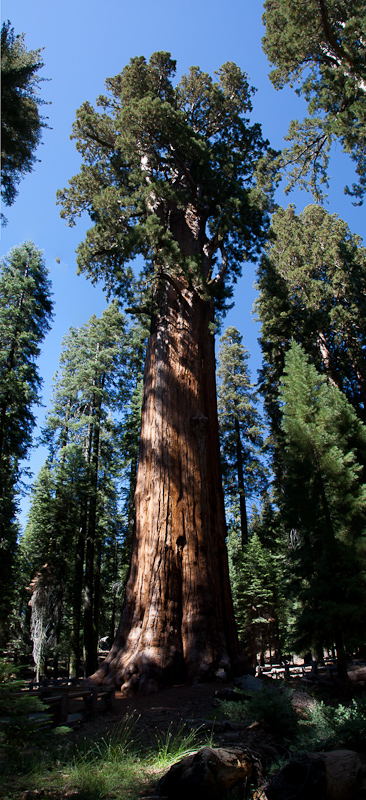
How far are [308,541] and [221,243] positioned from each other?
7.88m

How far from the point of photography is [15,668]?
2.98 m

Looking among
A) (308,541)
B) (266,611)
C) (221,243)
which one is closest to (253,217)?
(221,243)

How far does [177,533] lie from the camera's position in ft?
26.4

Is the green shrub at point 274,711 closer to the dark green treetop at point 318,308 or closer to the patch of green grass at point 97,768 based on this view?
the patch of green grass at point 97,768

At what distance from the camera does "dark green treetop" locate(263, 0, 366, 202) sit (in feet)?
34.8

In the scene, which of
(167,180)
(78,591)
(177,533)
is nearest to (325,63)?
(167,180)

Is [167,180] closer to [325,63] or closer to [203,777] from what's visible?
[325,63]

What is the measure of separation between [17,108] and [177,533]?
7.77 metres

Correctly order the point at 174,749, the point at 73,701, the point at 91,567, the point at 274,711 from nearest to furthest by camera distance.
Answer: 1. the point at 174,749
2. the point at 274,711
3. the point at 73,701
4. the point at 91,567

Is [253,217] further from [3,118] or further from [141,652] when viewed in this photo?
[141,652]

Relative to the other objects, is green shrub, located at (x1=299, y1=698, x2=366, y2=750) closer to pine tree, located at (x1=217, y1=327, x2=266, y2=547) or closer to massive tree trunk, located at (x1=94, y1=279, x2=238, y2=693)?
massive tree trunk, located at (x1=94, y1=279, x2=238, y2=693)

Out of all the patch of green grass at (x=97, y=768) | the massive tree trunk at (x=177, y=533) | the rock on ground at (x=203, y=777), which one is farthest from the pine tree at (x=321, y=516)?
the rock on ground at (x=203, y=777)

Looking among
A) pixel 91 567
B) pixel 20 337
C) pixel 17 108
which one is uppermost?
pixel 20 337

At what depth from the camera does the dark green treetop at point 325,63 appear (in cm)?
1059
